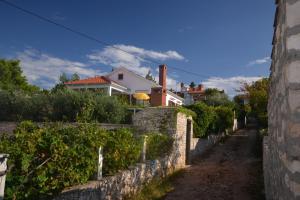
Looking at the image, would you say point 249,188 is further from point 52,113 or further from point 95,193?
point 52,113

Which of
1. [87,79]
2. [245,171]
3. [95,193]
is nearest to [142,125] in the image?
[245,171]

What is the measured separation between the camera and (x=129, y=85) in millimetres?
36125

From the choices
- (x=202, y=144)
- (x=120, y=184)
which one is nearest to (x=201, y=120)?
(x=202, y=144)

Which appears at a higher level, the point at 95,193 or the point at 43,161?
the point at 43,161

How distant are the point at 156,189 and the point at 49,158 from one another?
5.11 meters

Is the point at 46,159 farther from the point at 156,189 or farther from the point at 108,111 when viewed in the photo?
the point at 108,111

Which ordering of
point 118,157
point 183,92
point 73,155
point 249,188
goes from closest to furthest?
point 73,155 → point 118,157 → point 249,188 → point 183,92

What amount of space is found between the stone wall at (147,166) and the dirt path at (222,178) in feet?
2.82

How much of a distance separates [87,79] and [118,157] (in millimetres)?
26854

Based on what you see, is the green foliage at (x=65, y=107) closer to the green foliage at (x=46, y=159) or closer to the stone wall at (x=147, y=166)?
the stone wall at (x=147, y=166)

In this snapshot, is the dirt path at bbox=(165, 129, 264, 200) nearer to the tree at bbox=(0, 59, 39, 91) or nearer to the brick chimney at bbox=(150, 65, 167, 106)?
the brick chimney at bbox=(150, 65, 167, 106)

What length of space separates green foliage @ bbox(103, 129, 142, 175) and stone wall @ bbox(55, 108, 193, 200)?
0.24 metres

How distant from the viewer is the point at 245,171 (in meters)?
13.3

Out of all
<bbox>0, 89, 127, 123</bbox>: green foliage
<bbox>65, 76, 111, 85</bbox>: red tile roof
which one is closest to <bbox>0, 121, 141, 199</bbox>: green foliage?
<bbox>0, 89, 127, 123</bbox>: green foliage
